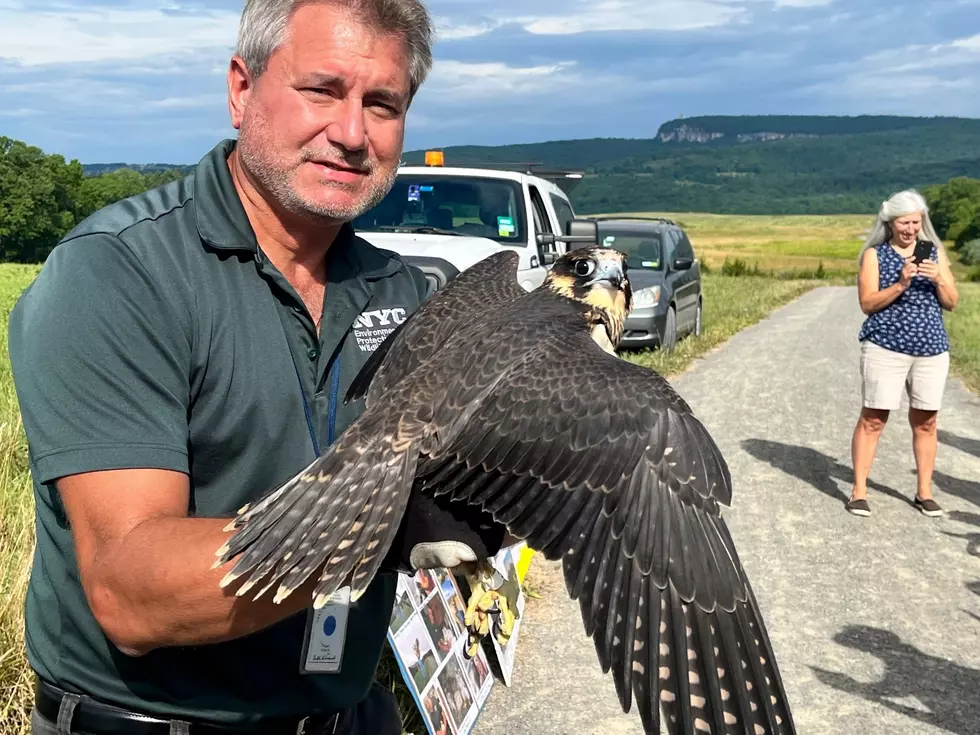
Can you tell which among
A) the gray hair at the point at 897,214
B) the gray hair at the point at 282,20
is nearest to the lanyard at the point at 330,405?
the gray hair at the point at 282,20

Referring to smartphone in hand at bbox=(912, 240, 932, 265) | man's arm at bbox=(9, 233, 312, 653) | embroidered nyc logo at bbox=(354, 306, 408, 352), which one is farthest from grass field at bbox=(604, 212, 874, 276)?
man's arm at bbox=(9, 233, 312, 653)

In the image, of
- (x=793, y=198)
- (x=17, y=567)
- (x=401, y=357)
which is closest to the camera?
(x=401, y=357)

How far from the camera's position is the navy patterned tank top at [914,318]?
23.3 feet

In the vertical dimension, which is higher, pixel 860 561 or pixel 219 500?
pixel 219 500

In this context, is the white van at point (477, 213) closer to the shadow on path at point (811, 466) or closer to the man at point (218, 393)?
the shadow on path at point (811, 466)

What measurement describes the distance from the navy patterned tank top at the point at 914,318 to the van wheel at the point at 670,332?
6930 mm

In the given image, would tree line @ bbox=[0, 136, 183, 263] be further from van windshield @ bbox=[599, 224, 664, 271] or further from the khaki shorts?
the khaki shorts

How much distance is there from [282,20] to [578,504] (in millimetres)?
1225

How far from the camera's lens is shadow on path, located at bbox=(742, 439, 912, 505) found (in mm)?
7824

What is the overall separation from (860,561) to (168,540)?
18.1 feet

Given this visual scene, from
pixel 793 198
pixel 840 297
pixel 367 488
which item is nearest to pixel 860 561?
pixel 367 488

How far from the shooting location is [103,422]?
173 centimetres

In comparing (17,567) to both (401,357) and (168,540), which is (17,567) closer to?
(401,357)

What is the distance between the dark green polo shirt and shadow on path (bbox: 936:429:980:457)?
332 inches
